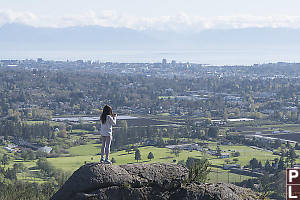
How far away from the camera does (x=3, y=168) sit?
5316 centimetres

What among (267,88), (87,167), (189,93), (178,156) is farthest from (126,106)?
(87,167)

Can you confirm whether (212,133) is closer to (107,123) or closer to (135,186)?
(107,123)

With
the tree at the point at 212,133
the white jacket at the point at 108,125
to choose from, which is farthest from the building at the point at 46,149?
the white jacket at the point at 108,125

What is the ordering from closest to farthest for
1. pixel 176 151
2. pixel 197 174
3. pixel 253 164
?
pixel 197 174 → pixel 253 164 → pixel 176 151

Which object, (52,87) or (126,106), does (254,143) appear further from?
(52,87)

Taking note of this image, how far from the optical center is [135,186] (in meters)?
11.7

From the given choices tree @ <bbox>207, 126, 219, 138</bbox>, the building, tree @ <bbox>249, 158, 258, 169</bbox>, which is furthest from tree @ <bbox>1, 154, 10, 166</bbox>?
tree @ <bbox>207, 126, 219, 138</bbox>

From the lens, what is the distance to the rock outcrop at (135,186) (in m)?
11.3

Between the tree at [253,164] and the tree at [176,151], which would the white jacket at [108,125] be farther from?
the tree at [176,151]

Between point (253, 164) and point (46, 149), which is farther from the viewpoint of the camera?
point (46, 149)

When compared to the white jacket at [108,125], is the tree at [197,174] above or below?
below

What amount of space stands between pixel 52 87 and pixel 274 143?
98.1 meters

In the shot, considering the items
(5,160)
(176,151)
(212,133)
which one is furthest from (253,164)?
(212,133)

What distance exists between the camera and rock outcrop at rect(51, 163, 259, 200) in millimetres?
11336
